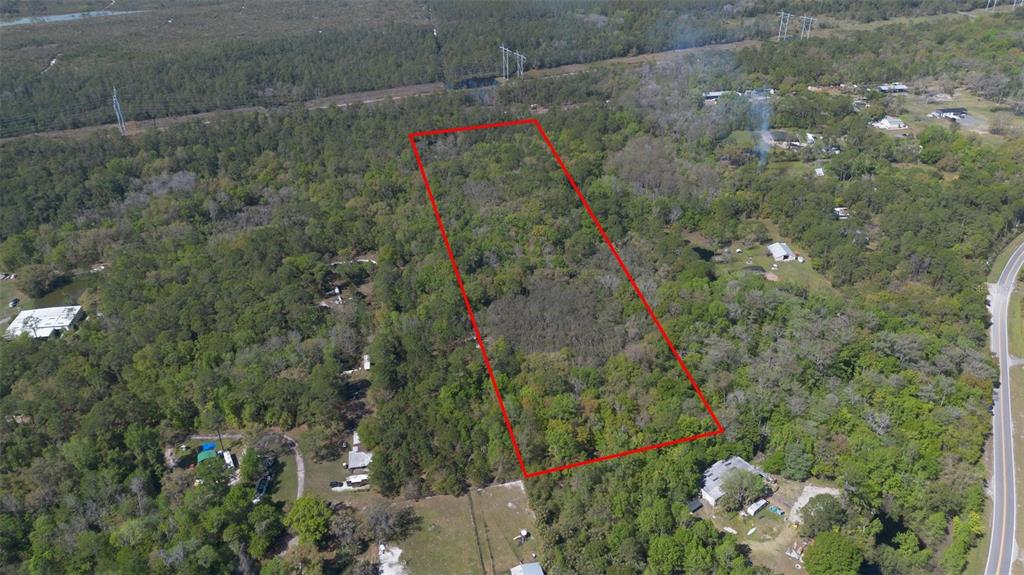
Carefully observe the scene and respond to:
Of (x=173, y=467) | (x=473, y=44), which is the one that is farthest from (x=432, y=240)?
(x=473, y=44)

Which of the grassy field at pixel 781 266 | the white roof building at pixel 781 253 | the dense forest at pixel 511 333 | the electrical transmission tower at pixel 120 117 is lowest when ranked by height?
the grassy field at pixel 781 266

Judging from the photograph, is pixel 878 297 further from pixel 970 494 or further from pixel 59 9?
pixel 59 9

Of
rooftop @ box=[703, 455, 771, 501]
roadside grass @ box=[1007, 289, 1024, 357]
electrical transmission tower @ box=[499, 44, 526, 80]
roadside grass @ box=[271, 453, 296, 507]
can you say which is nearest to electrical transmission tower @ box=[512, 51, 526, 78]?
electrical transmission tower @ box=[499, 44, 526, 80]

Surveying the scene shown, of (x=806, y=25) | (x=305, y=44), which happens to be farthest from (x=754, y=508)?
(x=806, y=25)

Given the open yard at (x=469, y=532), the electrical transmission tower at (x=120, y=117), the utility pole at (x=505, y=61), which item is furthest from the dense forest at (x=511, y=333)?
the utility pole at (x=505, y=61)

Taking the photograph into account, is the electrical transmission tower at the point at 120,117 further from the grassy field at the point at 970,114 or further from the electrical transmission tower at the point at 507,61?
the grassy field at the point at 970,114

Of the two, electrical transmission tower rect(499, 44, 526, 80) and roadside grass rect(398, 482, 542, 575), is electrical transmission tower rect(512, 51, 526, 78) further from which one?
roadside grass rect(398, 482, 542, 575)

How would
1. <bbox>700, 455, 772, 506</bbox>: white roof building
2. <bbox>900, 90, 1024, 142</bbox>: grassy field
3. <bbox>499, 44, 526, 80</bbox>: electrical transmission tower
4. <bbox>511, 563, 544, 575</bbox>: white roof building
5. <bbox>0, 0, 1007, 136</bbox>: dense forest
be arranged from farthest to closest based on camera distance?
1. <bbox>499, 44, 526, 80</bbox>: electrical transmission tower
2. <bbox>0, 0, 1007, 136</bbox>: dense forest
3. <bbox>900, 90, 1024, 142</bbox>: grassy field
4. <bbox>700, 455, 772, 506</bbox>: white roof building
5. <bbox>511, 563, 544, 575</bbox>: white roof building
